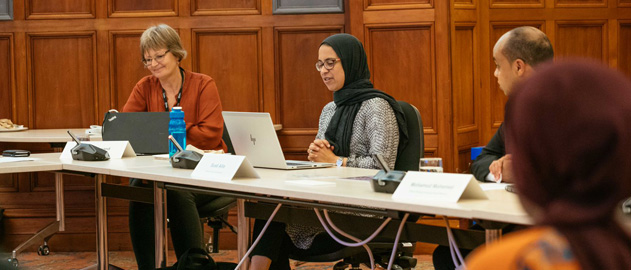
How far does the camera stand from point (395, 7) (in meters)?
4.35

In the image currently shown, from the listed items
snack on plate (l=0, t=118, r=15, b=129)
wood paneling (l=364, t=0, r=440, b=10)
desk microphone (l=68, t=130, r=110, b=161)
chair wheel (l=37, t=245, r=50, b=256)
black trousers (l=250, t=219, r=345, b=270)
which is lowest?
chair wheel (l=37, t=245, r=50, b=256)

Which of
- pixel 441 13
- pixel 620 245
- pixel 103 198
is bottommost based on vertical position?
pixel 103 198

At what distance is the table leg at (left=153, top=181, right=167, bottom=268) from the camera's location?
9.75 ft

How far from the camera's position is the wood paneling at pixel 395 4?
434 cm

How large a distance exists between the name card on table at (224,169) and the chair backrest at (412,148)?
0.73 m

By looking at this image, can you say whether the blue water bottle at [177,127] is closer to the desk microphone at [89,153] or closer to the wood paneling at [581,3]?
the desk microphone at [89,153]

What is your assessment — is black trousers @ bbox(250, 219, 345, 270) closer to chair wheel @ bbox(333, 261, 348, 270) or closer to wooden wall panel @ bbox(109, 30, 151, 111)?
chair wheel @ bbox(333, 261, 348, 270)

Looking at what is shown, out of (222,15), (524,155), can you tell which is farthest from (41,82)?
(524,155)

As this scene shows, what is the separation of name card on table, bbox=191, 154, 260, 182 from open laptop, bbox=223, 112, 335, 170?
0.19 m

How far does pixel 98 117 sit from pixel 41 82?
47 centimetres

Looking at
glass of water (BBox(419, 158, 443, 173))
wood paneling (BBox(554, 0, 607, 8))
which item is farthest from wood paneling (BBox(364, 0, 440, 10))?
glass of water (BBox(419, 158, 443, 173))

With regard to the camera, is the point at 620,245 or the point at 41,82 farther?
the point at 41,82

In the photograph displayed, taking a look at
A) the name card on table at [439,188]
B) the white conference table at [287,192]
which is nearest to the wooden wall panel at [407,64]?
the white conference table at [287,192]

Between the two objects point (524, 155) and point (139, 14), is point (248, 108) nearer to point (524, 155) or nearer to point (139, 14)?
point (139, 14)
